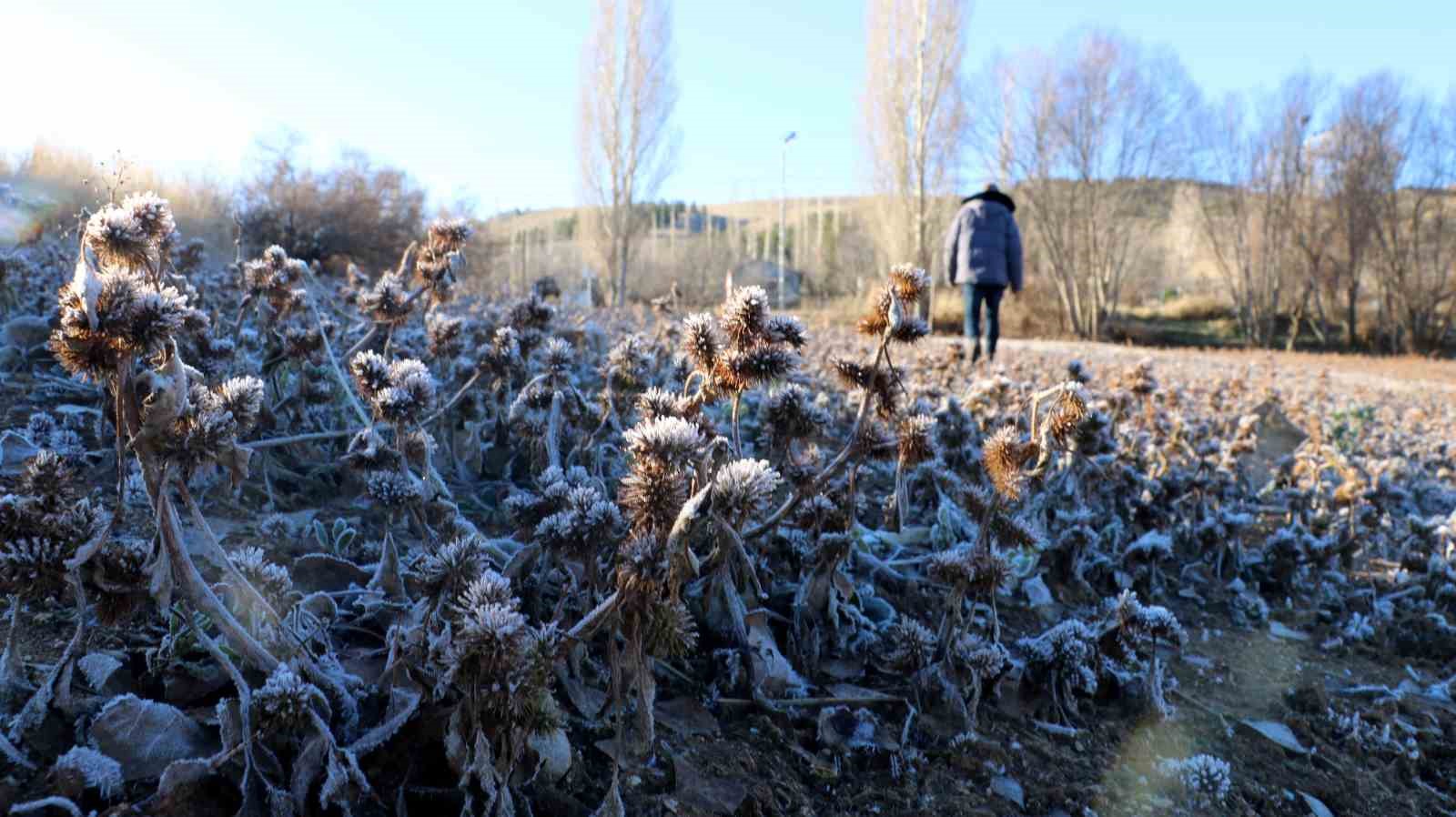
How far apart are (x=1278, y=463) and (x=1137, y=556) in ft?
8.78

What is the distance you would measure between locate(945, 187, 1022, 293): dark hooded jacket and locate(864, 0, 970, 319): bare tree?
830 inches

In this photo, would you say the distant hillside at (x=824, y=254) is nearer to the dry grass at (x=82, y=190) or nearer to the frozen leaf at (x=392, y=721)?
the dry grass at (x=82, y=190)

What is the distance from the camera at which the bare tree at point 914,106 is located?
30.3 meters

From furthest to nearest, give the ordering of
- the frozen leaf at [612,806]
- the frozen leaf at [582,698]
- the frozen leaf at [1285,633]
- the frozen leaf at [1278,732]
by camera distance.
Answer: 1. the frozen leaf at [1285,633]
2. the frozen leaf at [1278,732]
3. the frozen leaf at [582,698]
4. the frozen leaf at [612,806]

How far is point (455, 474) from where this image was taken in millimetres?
2967

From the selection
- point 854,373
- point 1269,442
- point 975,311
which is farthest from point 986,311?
point 854,373

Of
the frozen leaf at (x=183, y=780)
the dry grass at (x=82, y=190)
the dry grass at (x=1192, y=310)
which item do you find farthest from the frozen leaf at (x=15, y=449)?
the dry grass at (x=1192, y=310)

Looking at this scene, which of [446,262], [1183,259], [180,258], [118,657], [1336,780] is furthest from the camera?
[1183,259]

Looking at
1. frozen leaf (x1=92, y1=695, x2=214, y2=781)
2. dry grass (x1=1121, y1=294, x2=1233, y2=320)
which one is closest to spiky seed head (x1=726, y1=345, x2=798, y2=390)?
frozen leaf (x1=92, y1=695, x2=214, y2=781)

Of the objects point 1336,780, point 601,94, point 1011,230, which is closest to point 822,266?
point 601,94

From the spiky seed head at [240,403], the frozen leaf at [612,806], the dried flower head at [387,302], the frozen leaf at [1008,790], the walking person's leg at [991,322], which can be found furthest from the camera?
the walking person's leg at [991,322]

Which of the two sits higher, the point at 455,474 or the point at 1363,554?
the point at 455,474

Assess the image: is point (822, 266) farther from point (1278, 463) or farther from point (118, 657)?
point (118, 657)

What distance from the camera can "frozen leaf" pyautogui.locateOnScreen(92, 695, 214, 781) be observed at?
132 cm
